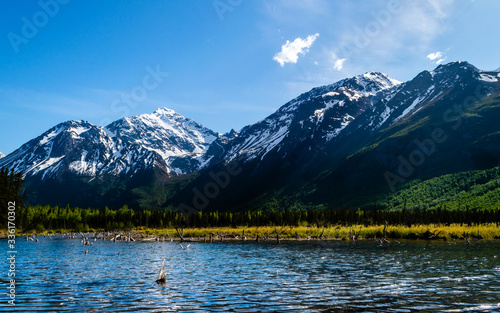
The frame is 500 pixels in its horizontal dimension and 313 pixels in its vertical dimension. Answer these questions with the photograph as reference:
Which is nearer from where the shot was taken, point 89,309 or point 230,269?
point 89,309

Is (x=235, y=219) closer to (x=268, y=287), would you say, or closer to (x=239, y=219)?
(x=239, y=219)

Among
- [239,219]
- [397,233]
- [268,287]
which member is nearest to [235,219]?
[239,219]

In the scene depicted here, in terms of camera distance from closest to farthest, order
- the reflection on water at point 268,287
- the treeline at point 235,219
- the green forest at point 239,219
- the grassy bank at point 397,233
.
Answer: the reflection on water at point 268,287
the grassy bank at point 397,233
the green forest at point 239,219
the treeline at point 235,219

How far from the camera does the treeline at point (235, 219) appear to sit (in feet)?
520

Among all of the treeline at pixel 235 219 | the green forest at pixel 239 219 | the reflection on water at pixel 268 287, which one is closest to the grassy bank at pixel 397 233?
the green forest at pixel 239 219

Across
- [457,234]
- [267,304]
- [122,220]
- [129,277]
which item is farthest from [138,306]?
[122,220]

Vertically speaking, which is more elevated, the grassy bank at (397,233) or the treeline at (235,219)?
the treeline at (235,219)

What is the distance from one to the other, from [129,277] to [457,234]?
293 feet

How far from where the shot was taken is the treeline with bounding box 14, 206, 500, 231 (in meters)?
159

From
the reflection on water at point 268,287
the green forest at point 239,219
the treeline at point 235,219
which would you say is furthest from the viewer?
the treeline at point 235,219

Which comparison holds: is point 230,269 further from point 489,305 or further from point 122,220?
point 122,220

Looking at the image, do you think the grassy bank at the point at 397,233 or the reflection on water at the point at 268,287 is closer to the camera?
the reflection on water at the point at 268,287

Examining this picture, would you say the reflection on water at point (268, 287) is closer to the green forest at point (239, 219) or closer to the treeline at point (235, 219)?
the green forest at point (239, 219)

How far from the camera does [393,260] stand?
170ft
